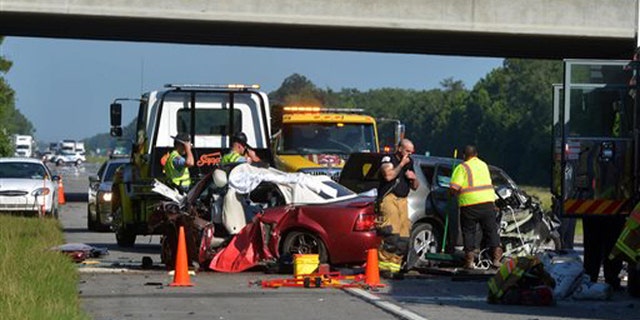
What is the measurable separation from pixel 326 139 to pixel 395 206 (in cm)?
1081

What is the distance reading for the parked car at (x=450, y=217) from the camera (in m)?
20.8

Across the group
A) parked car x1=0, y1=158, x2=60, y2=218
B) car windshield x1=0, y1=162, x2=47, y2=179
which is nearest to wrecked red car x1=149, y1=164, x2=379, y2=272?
parked car x1=0, y1=158, x2=60, y2=218

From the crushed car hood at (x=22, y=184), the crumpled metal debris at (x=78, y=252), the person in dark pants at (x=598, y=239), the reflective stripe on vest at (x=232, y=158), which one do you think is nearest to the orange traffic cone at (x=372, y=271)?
the person in dark pants at (x=598, y=239)

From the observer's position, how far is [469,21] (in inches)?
1606

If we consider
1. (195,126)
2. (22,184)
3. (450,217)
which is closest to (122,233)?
(195,126)

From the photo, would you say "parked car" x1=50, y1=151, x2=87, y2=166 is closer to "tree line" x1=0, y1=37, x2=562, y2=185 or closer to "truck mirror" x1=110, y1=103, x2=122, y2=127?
"tree line" x1=0, y1=37, x2=562, y2=185

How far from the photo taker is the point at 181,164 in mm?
22531

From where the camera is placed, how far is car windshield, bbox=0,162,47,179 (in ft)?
110

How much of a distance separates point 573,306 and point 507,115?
108 m

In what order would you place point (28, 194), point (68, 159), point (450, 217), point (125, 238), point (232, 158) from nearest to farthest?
point (450, 217), point (232, 158), point (125, 238), point (28, 194), point (68, 159)

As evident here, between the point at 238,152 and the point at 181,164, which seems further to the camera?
the point at 181,164

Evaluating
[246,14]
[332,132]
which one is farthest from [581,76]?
Result: [246,14]

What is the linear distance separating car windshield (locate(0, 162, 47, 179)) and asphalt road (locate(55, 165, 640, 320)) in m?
14.5

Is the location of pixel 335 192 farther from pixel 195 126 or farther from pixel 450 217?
pixel 195 126
